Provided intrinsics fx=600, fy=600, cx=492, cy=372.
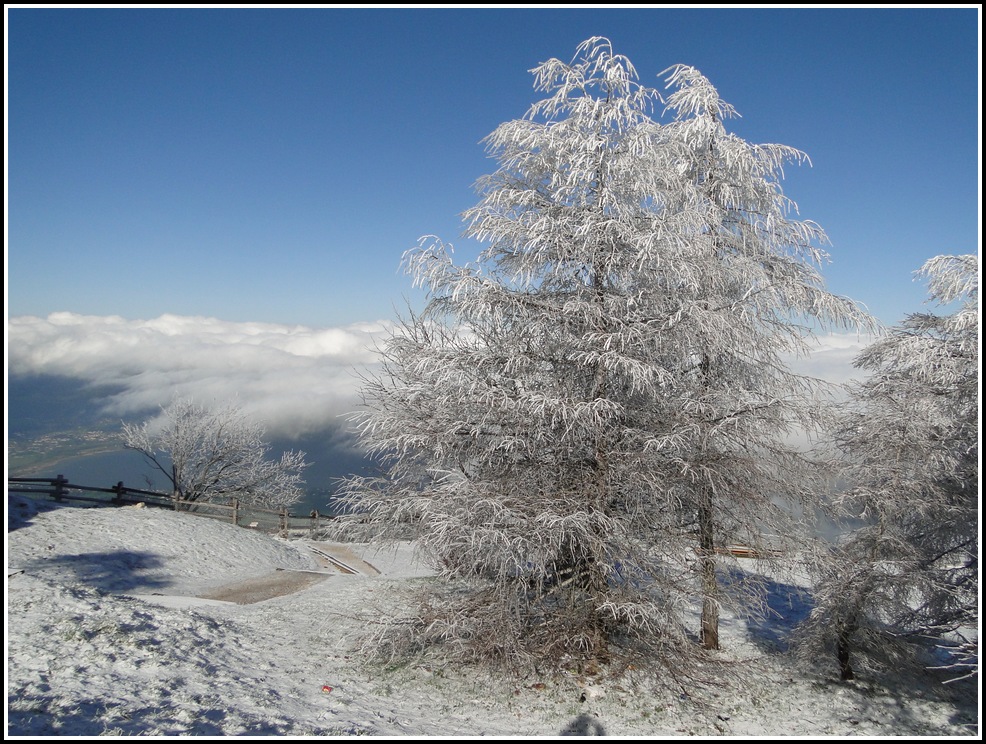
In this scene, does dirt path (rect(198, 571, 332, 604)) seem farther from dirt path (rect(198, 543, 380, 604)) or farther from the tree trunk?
the tree trunk

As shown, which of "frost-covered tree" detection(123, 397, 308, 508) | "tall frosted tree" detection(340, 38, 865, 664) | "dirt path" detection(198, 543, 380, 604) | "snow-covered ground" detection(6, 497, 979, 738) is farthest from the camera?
"frost-covered tree" detection(123, 397, 308, 508)

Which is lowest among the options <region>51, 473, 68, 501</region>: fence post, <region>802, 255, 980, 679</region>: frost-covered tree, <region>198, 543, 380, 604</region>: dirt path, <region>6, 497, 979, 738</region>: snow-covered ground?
<region>198, 543, 380, 604</region>: dirt path

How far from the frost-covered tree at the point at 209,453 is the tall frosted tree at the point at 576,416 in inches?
938

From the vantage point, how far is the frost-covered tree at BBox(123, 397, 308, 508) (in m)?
28.8

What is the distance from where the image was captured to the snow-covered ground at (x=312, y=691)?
5.97 meters

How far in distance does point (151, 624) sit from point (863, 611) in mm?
10043

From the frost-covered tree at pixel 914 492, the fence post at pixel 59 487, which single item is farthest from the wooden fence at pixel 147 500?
the frost-covered tree at pixel 914 492

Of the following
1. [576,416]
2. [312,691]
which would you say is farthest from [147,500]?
[576,416]

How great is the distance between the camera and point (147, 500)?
22875 mm

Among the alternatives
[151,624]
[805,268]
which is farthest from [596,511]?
[151,624]

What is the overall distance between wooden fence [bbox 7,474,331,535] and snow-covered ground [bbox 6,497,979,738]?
1199 centimetres

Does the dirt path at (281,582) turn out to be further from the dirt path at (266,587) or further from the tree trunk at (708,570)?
the tree trunk at (708,570)

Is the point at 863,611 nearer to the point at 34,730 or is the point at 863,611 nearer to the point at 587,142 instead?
the point at 587,142

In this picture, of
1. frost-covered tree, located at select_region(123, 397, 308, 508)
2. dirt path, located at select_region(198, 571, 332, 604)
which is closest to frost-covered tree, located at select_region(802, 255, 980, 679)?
dirt path, located at select_region(198, 571, 332, 604)
